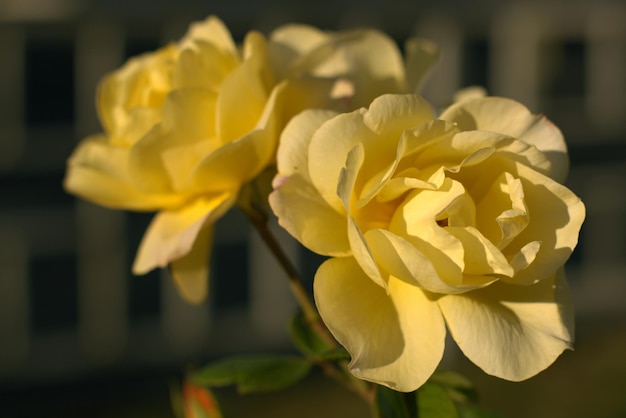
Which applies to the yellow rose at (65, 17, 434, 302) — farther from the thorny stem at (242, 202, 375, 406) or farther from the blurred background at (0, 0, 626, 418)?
the blurred background at (0, 0, 626, 418)

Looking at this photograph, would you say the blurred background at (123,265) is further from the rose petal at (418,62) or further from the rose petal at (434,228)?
the rose petal at (434,228)

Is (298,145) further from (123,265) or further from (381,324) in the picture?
(123,265)

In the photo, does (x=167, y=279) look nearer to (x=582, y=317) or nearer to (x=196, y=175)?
(x=582, y=317)

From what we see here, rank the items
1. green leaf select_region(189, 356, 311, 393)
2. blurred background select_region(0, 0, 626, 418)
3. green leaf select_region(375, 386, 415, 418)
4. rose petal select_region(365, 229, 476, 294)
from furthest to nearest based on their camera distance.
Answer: blurred background select_region(0, 0, 626, 418) → green leaf select_region(189, 356, 311, 393) → green leaf select_region(375, 386, 415, 418) → rose petal select_region(365, 229, 476, 294)

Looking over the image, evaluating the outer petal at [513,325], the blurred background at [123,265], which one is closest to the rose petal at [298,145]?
the outer petal at [513,325]

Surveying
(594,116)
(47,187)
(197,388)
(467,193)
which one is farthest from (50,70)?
(467,193)

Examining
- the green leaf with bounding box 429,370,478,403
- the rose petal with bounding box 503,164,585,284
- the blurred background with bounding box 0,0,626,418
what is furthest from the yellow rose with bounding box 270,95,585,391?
the blurred background with bounding box 0,0,626,418

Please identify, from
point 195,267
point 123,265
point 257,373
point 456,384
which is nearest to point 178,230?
point 195,267
